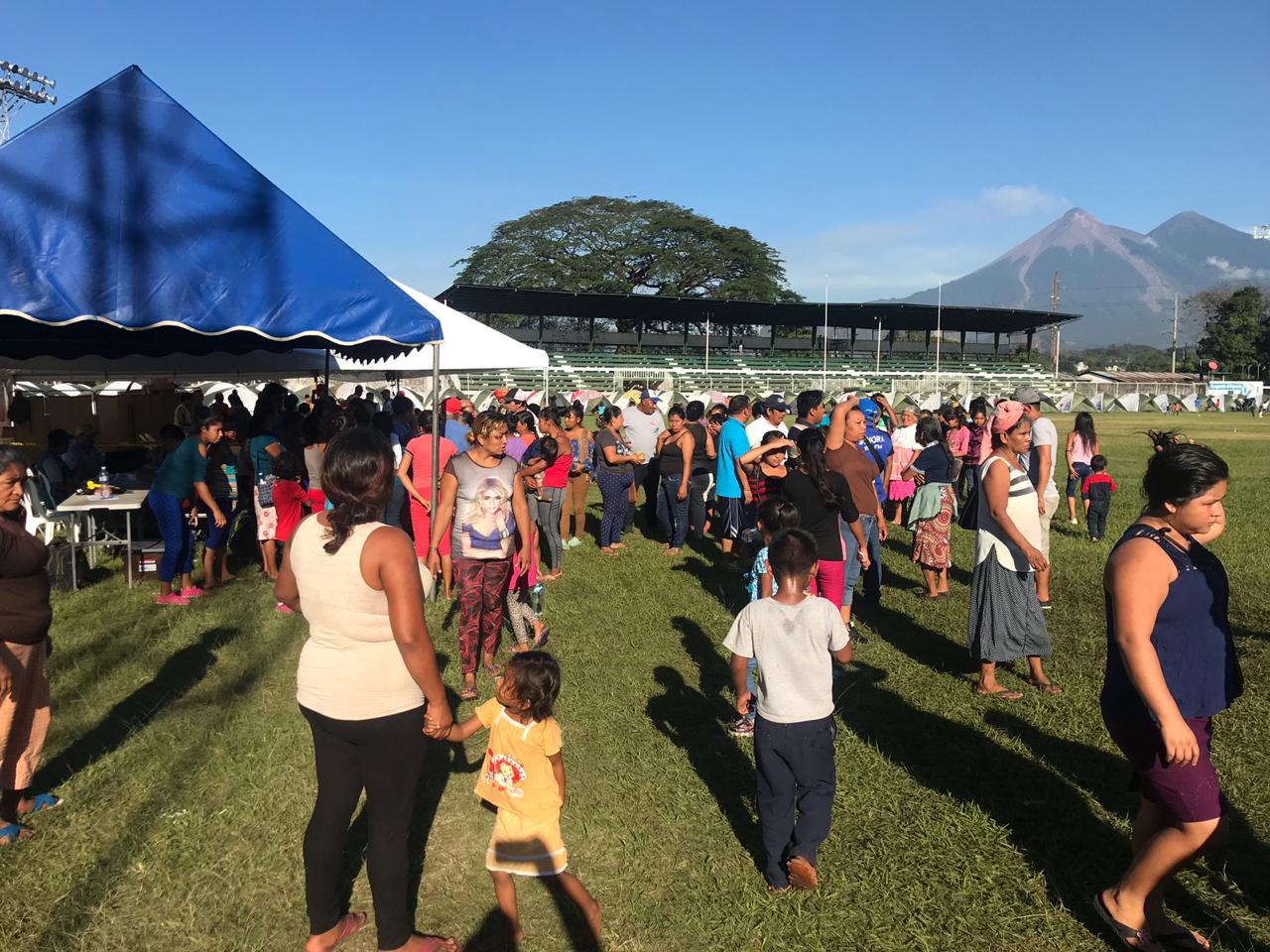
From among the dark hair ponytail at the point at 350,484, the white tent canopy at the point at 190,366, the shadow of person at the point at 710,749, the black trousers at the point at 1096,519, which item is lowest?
the shadow of person at the point at 710,749

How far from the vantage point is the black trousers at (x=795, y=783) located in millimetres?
3246

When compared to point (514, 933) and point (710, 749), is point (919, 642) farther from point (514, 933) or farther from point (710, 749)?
point (514, 933)

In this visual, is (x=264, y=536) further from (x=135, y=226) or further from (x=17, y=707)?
(x=17, y=707)

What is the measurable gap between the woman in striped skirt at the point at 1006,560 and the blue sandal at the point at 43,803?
493 cm

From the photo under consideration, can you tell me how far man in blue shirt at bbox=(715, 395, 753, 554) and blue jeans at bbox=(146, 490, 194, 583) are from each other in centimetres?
492

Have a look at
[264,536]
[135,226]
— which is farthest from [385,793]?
[264,536]

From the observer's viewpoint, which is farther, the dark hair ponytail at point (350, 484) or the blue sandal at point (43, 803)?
the blue sandal at point (43, 803)

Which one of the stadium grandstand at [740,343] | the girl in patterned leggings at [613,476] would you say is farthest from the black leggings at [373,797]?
the stadium grandstand at [740,343]

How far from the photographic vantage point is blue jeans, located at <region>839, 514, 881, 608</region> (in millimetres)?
6141

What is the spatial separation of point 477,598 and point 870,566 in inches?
141

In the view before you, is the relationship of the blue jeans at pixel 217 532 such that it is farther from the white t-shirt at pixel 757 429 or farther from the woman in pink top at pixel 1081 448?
the woman in pink top at pixel 1081 448

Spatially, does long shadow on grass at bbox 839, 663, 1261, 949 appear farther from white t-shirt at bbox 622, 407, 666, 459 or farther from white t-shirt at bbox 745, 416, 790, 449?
white t-shirt at bbox 622, 407, 666, 459

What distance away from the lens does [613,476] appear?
9742 mm

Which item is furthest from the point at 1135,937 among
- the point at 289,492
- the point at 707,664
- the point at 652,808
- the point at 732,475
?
the point at 289,492
